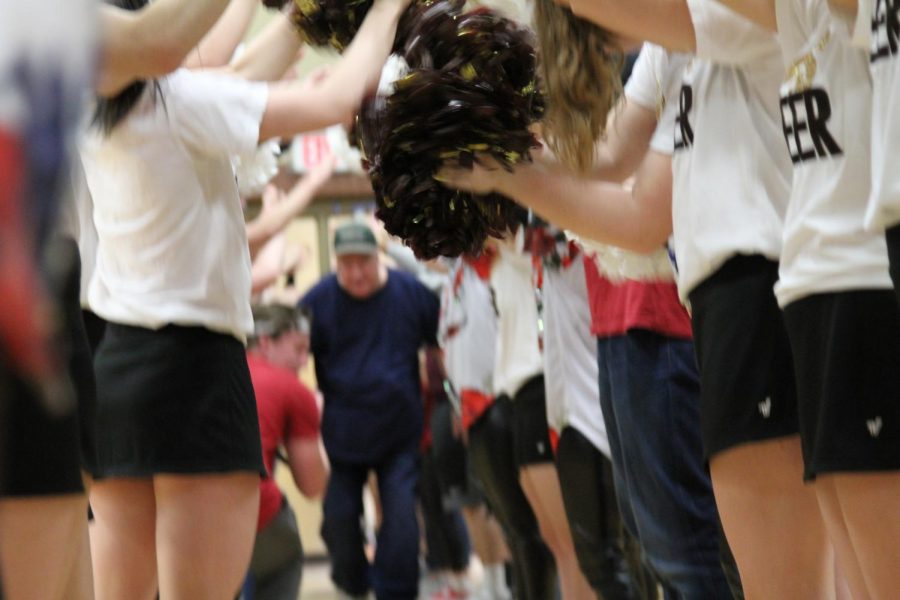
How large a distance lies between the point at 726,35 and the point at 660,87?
1.34ft

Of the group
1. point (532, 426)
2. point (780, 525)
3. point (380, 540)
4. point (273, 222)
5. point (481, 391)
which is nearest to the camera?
point (780, 525)

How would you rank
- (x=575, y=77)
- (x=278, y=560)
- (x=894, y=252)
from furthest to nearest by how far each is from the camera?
(x=278, y=560) < (x=575, y=77) < (x=894, y=252)

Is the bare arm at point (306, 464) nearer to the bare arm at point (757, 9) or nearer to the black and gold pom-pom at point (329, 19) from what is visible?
the black and gold pom-pom at point (329, 19)

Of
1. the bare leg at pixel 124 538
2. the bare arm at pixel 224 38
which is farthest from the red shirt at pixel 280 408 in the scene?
the bare leg at pixel 124 538

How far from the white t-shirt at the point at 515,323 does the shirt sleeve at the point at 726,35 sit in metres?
2.03

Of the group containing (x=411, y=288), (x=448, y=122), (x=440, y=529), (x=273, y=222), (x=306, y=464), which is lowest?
(x=440, y=529)

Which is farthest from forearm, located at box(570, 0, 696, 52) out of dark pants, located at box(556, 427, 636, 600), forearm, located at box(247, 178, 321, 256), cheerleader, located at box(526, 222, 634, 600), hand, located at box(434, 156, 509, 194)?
forearm, located at box(247, 178, 321, 256)

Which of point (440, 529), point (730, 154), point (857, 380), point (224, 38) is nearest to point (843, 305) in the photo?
point (857, 380)

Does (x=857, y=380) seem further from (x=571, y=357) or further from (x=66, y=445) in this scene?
(x=571, y=357)

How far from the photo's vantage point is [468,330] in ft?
15.9

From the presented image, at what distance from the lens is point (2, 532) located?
165cm

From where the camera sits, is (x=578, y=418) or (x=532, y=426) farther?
(x=532, y=426)

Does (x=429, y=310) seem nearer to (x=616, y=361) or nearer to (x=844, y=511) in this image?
(x=616, y=361)

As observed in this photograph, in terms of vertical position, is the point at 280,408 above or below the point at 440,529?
above
